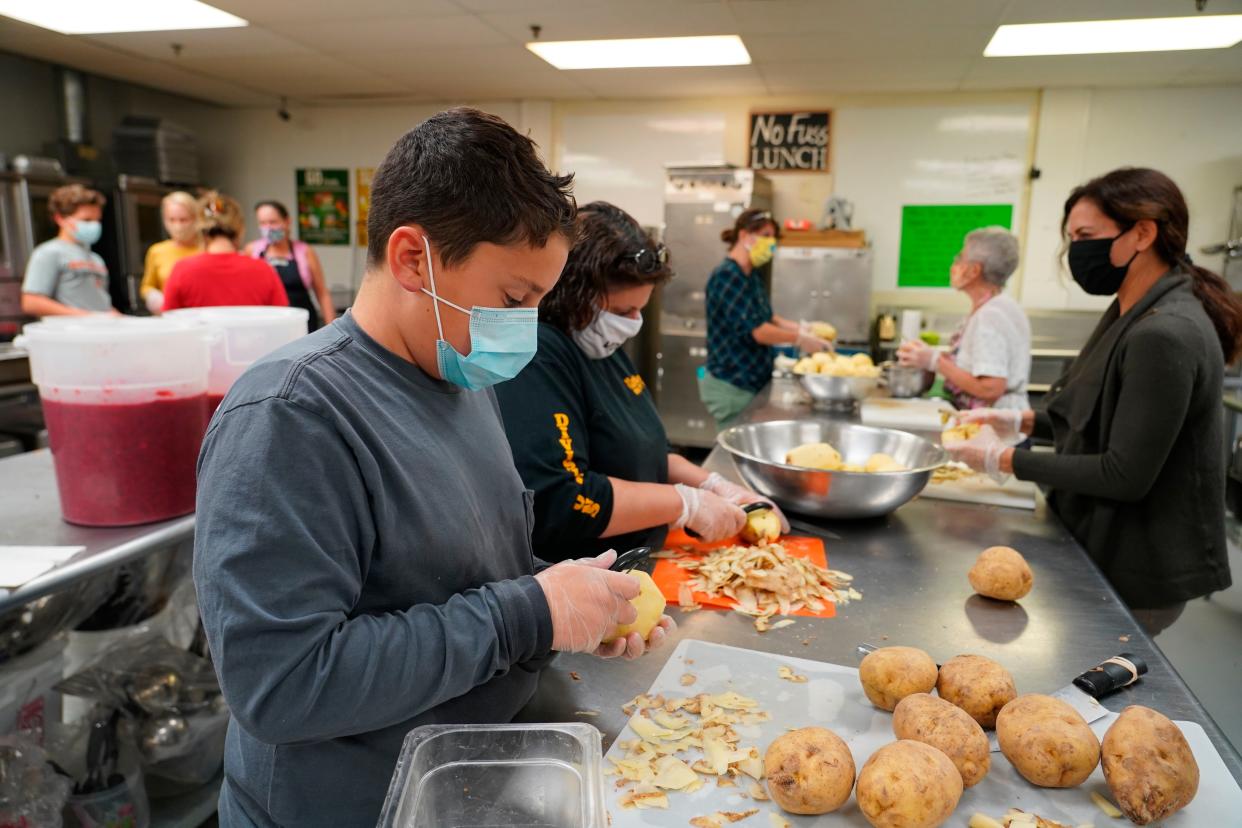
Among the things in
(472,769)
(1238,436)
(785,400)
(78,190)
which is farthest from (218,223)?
(1238,436)

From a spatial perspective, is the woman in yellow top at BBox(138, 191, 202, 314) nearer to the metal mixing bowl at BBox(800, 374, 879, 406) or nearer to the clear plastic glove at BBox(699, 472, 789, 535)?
the metal mixing bowl at BBox(800, 374, 879, 406)

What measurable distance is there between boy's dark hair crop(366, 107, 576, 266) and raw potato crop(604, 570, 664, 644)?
22.2 inches

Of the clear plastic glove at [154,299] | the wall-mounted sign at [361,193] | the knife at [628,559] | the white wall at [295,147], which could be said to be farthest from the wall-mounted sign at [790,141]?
the knife at [628,559]

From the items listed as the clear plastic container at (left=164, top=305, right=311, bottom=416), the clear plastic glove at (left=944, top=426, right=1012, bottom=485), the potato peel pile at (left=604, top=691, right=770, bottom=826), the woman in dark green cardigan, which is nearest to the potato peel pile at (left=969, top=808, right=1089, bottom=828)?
the potato peel pile at (left=604, top=691, right=770, bottom=826)

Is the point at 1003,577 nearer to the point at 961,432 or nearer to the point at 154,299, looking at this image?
the point at 961,432

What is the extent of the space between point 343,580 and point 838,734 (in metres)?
0.75

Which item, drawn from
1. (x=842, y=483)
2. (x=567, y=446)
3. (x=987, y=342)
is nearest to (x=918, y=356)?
(x=987, y=342)

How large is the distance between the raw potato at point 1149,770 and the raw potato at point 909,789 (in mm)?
209

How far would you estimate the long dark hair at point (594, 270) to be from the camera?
176cm

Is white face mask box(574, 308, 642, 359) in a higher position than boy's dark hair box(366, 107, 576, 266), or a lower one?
lower

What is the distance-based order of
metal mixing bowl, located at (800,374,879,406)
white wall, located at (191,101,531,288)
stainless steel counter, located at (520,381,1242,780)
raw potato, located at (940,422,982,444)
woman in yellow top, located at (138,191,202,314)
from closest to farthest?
1. stainless steel counter, located at (520,381,1242,780)
2. raw potato, located at (940,422,982,444)
3. metal mixing bowl, located at (800,374,879,406)
4. woman in yellow top, located at (138,191,202,314)
5. white wall, located at (191,101,531,288)

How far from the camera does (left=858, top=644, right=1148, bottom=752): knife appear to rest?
1196 millimetres

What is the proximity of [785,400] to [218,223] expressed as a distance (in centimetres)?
317

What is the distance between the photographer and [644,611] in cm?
127
